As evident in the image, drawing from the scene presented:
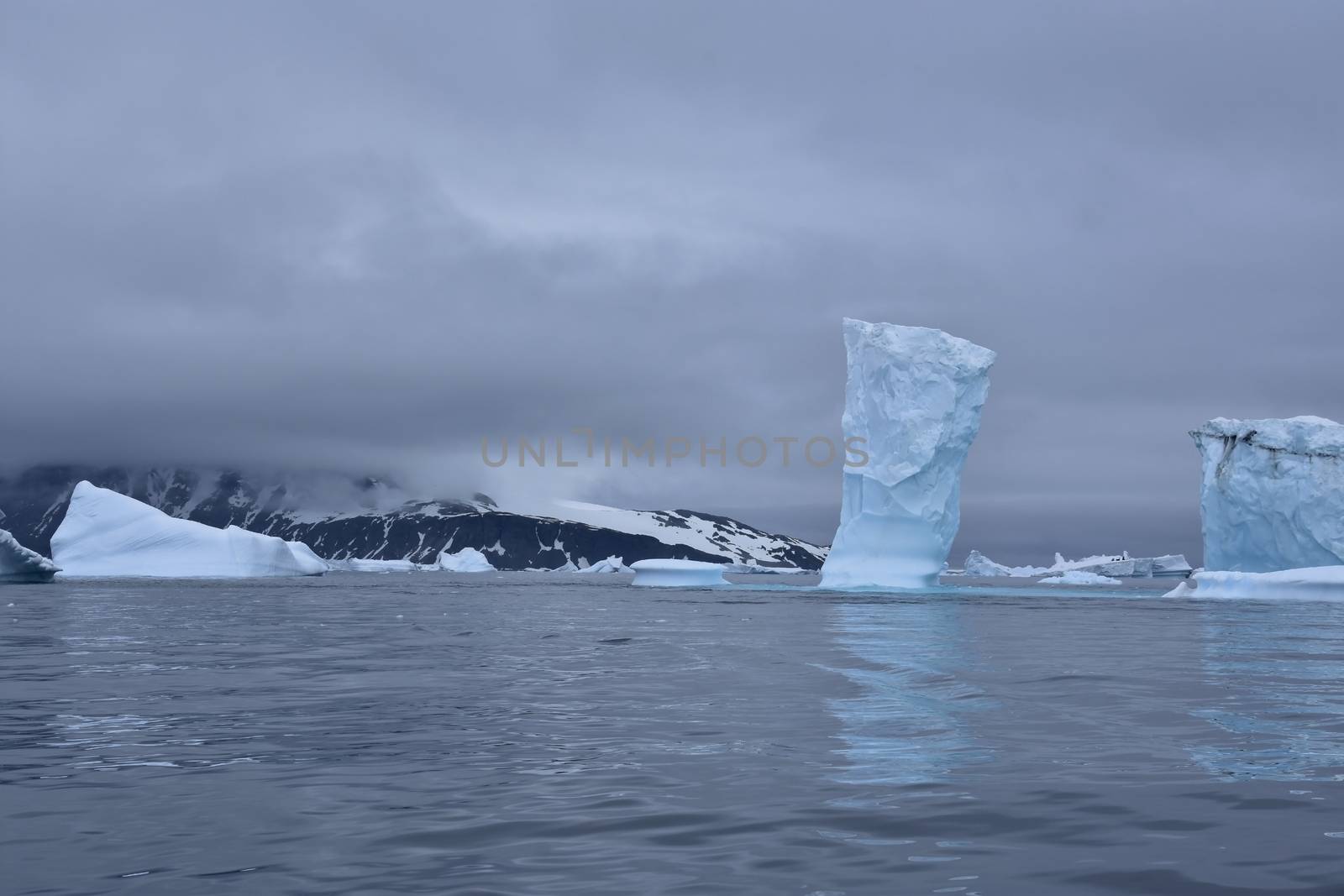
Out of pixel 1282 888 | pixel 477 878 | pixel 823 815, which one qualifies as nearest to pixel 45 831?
pixel 477 878

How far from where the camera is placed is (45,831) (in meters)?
5.67

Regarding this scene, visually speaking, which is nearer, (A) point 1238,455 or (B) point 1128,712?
(B) point 1128,712

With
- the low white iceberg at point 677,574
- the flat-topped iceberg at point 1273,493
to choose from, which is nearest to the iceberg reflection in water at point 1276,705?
the flat-topped iceberg at point 1273,493

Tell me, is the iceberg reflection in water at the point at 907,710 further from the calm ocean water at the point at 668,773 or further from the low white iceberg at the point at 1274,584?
the low white iceberg at the point at 1274,584

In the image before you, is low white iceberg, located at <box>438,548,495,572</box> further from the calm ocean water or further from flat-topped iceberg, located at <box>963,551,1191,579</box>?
the calm ocean water

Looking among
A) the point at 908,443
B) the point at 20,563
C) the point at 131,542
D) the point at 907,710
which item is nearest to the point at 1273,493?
the point at 908,443

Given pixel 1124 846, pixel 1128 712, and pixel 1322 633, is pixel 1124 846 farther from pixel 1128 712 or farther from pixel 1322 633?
pixel 1322 633

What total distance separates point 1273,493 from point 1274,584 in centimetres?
1247

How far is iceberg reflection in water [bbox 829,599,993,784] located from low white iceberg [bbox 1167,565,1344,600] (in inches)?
1057

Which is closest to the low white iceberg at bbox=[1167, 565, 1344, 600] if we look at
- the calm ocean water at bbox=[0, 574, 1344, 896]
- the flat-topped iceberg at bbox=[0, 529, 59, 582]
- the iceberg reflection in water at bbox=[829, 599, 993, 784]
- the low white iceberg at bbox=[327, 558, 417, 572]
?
the iceberg reflection in water at bbox=[829, 599, 993, 784]

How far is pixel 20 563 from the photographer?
181 ft

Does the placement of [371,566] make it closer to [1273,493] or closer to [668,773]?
[1273,493]

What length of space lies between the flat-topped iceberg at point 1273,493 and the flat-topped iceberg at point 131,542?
5699cm

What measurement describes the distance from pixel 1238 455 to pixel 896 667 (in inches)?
1868
